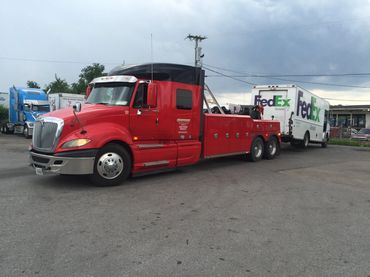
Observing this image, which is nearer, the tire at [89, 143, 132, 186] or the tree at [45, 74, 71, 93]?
the tire at [89, 143, 132, 186]

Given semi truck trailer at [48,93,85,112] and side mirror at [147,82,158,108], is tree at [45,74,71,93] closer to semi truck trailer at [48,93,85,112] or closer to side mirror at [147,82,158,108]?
semi truck trailer at [48,93,85,112]

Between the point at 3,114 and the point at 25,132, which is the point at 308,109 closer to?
the point at 25,132

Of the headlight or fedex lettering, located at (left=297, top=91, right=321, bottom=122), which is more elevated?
fedex lettering, located at (left=297, top=91, right=321, bottom=122)

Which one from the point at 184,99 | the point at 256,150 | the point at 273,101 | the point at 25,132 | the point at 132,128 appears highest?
the point at 273,101

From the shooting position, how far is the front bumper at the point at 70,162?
24.2ft

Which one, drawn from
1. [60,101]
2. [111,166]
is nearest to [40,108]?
[60,101]

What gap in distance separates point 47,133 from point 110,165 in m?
1.52

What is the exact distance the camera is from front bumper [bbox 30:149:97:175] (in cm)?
739

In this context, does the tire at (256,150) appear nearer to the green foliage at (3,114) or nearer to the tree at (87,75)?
the green foliage at (3,114)

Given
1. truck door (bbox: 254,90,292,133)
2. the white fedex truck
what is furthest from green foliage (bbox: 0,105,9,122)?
truck door (bbox: 254,90,292,133)

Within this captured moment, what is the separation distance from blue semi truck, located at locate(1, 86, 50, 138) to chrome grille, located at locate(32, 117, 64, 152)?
55.3 feet

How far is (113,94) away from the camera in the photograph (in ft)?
28.1

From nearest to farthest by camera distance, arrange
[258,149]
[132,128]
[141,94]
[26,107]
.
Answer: [132,128]
[141,94]
[258,149]
[26,107]

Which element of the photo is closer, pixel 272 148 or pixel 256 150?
pixel 256 150
